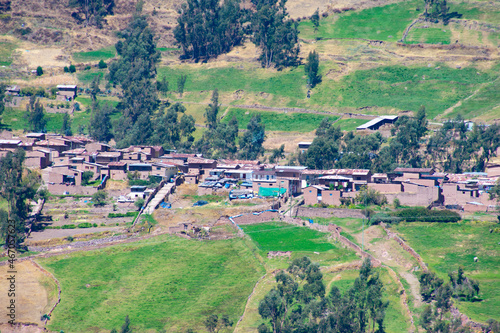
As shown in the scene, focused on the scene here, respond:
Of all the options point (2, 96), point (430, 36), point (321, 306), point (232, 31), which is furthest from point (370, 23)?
point (321, 306)

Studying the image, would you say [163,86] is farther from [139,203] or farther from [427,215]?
[427,215]

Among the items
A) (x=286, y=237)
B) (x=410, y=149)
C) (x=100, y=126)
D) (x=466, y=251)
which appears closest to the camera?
(x=466, y=251)

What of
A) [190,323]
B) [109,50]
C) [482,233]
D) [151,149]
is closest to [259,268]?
[190,323]

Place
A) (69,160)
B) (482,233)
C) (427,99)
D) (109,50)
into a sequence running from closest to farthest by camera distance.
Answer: (482,233) → (69,160) → (427,99) → (109,50)

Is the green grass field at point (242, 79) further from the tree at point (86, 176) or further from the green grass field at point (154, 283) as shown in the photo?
the green grass field at point (154, 283)

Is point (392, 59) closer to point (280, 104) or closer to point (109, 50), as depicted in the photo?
point (280, 104)

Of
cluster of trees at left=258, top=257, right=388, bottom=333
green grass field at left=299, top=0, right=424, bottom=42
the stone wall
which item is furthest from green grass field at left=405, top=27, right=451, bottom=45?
cluster of trees at left=258, top=257, right=388, bottom=333

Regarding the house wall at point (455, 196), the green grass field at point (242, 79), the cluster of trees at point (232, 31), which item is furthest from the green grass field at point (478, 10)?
the house wall at point (455, 196)
